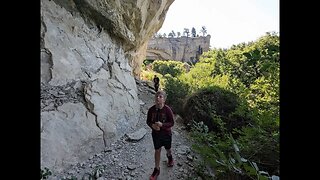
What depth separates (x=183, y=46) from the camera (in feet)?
87.5

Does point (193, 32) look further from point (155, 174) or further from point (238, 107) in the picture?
point (155, 174)

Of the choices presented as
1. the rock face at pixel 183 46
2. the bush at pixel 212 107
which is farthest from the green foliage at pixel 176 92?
the rock face at pixel 183 46

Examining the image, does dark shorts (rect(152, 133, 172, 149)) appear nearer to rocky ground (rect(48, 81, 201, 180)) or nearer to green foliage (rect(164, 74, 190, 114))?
rocky ground (rect(48, 81, 201, 180))

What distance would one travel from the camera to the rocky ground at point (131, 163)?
4.27m

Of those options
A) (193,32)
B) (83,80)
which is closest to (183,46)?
(193,32)

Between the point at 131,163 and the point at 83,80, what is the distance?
80.4 inches

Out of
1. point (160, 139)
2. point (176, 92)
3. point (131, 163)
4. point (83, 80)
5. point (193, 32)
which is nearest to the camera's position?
point (160, 139)

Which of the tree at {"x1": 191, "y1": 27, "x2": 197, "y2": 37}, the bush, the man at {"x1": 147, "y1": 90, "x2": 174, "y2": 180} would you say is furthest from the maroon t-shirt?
the tree at {"x1": 191, "y1": 27, "x2": 197, "y2": 37}

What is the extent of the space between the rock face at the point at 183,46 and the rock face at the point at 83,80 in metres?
17.9

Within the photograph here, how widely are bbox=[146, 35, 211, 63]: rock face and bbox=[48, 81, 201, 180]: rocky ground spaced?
2013 cm

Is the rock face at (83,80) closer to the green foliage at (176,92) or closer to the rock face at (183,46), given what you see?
the green foliage at (176,92)

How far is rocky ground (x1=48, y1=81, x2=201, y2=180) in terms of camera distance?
14.0 ft
